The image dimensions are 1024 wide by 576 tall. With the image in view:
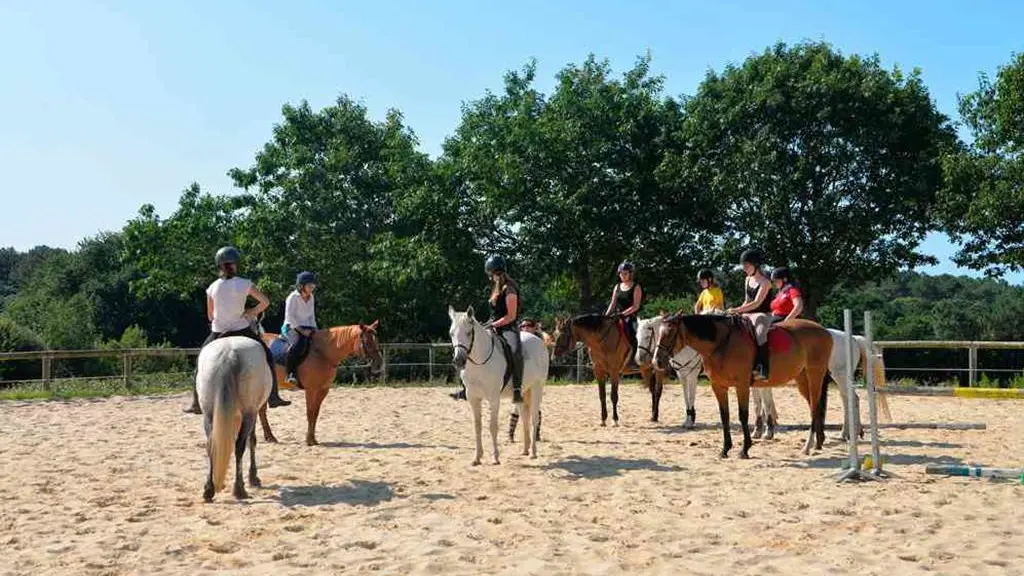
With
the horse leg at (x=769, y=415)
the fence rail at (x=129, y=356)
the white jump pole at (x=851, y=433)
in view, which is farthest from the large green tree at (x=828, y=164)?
the white jump pole at (x=851, y=433)

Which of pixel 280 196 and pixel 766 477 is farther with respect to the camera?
pixel 280 196

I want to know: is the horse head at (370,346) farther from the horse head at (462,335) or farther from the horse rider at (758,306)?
the horse rider at (758,306)

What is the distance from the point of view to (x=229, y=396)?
7715 mm

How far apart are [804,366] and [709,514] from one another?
404 centimetres

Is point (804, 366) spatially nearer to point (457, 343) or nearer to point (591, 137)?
point (457, 343)

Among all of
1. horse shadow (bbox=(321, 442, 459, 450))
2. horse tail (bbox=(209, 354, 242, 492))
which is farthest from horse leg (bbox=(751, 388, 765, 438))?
horse tail (bbox=(209, 354, 242, 492))

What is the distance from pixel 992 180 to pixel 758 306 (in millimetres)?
15804

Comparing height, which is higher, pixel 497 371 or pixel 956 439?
pixel 497 371

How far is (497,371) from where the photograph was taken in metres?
9.83

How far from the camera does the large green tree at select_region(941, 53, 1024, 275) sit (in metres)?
22.5

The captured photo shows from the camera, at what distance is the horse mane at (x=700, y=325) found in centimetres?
1016

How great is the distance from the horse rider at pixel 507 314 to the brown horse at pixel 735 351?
1.57 m

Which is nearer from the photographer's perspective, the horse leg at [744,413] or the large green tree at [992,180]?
the horse leg at [744,413]

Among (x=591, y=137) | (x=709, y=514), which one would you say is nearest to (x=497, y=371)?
(x=709, y=514)
